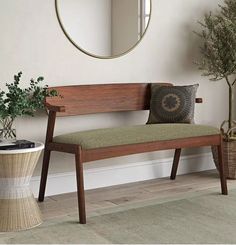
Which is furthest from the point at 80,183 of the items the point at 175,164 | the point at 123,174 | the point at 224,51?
the point at 224,51

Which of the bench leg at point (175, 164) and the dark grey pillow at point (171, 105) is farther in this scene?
the bench leg at point (175, 164)

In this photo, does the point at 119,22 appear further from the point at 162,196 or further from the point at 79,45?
the point at 162,196

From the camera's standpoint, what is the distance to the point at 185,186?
360cm

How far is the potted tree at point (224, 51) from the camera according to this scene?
12.0 ft

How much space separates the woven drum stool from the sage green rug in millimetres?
69

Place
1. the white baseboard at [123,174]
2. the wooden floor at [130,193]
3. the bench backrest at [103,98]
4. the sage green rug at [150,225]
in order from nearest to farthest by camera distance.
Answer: the sage green rug at [150,225], the wooden floor at [130,193], the bench backrest at [103,98], the white baseboard at [123,174]

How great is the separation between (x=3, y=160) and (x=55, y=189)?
0.87m

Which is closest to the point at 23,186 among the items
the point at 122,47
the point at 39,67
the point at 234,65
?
the point at 39,67

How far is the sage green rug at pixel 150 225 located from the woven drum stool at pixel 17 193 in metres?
0.07

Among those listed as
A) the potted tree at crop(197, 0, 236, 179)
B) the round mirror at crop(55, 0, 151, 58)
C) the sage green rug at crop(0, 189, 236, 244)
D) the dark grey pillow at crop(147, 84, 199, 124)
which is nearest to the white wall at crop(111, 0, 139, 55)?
the round mirror at crop(55, 0, 151, 58)

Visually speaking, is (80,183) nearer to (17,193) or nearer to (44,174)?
(17,193)

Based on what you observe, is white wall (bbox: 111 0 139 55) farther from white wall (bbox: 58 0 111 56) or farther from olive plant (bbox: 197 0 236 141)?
olive plant (bbox: 197 0 236 141)

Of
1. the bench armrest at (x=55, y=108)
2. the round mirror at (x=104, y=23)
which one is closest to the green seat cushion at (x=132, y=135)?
the bench armrest at (x=55, y=108)

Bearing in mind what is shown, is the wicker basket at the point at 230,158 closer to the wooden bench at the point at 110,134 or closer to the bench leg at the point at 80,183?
the wooden bench at the point at 110,134
